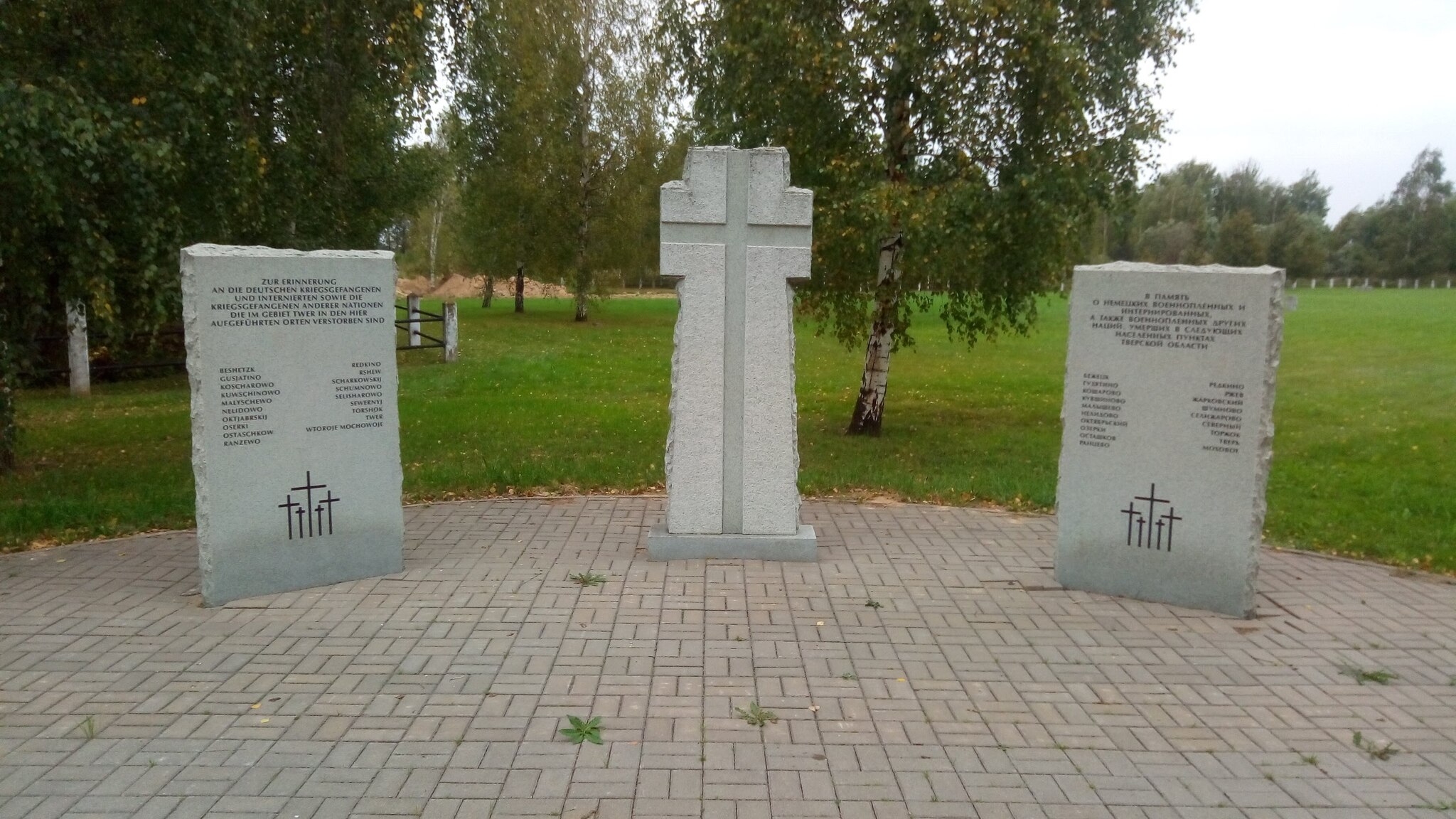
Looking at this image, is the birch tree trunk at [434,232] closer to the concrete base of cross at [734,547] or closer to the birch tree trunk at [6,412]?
the birch tree trunk at [6,412]

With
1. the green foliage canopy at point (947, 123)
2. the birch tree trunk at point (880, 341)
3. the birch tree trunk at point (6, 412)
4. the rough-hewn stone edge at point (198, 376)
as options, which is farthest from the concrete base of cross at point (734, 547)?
the birch tree trunk at point (6, 412)

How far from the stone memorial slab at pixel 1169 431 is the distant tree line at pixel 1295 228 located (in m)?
61.6

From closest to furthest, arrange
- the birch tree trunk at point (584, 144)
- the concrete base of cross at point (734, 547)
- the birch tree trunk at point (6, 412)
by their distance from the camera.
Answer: the concrete base of cross at point (734, 547)
the birch tree trunk at point (6, 412)
the birch tree trunk at point (584, 144)

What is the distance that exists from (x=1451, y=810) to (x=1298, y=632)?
2.01 metres

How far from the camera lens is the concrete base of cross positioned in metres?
7.11

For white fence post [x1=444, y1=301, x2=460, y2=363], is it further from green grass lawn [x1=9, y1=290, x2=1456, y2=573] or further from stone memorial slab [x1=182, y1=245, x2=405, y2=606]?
stone memorial slab [x1=182, y1=245, x2=405, y2=606]

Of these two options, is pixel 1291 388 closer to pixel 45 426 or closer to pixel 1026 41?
pixel 1026 41

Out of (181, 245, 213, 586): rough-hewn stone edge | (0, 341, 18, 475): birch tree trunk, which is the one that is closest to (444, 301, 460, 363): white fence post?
(0, 341, 18, 475): birch tree trunk

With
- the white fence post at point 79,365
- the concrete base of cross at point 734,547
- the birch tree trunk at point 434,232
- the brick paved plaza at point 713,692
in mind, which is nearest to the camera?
the brick paved plaza at point 713,692

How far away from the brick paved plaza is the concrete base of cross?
116 millimetres

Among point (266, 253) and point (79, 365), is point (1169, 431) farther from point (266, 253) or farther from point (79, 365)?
point (79, 365)

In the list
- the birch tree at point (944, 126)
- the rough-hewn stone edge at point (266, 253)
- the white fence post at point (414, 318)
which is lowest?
the white fence post at point (414, 318)

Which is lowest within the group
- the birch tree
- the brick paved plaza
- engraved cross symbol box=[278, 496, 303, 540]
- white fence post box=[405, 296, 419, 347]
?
the brick paved plaza

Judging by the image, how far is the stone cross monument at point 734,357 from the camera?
275 inches
